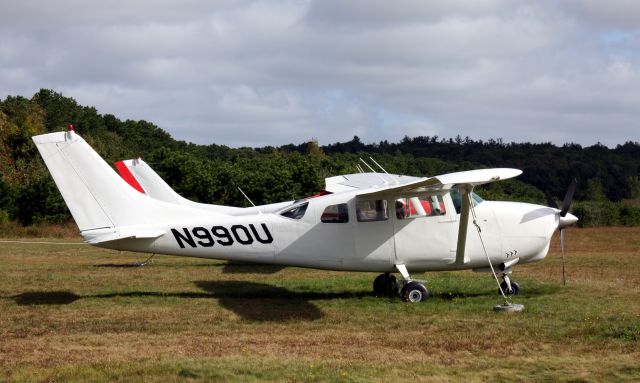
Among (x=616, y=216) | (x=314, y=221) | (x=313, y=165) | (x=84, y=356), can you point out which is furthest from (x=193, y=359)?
(x=616, y=216)

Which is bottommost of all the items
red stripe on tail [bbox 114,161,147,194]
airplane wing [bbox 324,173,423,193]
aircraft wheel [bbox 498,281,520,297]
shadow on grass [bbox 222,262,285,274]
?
shadow on grass [bbox 222,262,285,274]

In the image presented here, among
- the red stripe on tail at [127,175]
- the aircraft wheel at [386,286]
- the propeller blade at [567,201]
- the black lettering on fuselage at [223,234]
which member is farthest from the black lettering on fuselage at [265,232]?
the red stripe on tail at [127,175]

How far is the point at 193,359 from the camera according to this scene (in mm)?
9469

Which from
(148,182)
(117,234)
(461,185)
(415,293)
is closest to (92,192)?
(117,234)

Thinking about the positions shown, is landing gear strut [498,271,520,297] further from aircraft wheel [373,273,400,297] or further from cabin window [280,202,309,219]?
cabin window [280,202,309,219]

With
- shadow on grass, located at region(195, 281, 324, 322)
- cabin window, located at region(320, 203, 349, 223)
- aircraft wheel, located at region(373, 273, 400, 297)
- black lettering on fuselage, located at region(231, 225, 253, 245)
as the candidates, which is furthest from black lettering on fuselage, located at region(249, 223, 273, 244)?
aircraft wheel, located at region(373, 273, 400, 297)

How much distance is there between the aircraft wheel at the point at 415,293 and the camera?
14.2m

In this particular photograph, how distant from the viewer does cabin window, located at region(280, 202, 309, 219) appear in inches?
577

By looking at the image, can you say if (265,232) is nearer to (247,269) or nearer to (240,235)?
(240,235)

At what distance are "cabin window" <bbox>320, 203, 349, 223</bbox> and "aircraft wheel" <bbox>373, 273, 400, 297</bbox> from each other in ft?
5.50

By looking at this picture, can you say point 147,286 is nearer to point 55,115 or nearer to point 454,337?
point 454,337

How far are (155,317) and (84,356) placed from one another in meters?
3.18

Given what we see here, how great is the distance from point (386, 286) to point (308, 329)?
3950 millimetres

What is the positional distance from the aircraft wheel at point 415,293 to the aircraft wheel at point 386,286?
3.95 ft
